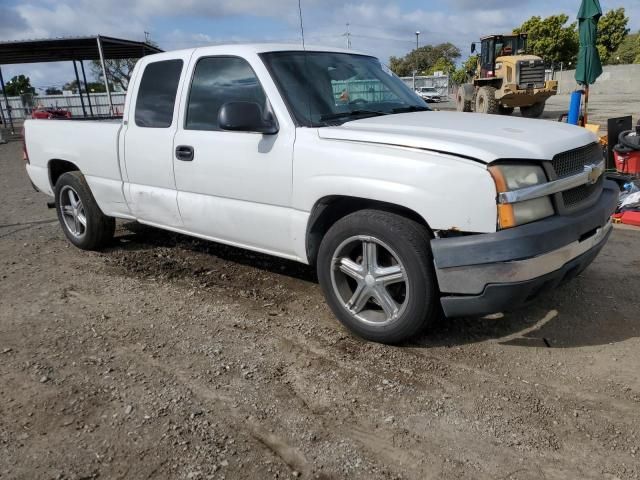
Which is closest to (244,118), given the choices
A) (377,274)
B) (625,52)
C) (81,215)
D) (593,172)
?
(377,274)

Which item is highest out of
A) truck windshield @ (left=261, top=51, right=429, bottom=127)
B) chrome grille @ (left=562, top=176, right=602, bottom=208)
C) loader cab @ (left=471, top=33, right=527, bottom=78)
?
loader cab @ (left=471, top=33, right=527, bottom=78)

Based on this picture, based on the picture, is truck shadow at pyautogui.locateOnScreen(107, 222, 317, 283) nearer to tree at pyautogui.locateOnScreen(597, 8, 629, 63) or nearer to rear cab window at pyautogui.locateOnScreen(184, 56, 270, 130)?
rear cab window at pyautogui.locateOnScreen(184, 56, 270, 130)

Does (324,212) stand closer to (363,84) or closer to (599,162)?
(363,84)

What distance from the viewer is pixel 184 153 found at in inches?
166

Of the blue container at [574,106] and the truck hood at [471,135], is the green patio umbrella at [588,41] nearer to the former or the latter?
the blue container at [574,106]

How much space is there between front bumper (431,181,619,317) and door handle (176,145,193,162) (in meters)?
2.12

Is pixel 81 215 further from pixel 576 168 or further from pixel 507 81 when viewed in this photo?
Answer: pixel 507 81

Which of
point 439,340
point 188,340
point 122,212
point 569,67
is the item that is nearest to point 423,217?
point 439,340

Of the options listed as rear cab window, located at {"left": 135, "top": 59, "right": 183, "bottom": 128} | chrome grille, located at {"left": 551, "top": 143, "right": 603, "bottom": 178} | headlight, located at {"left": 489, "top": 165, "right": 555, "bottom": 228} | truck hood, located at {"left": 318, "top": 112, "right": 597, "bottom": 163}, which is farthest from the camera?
rear cab window, located at {"left": 135, "top": 59, "right": 183, "bottom": 128}

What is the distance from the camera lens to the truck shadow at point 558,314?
3568 mm

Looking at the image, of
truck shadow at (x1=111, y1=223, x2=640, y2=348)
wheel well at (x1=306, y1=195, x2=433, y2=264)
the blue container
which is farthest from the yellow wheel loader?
wheel well at (x1=306, y1=195, x2=433, y2=264)

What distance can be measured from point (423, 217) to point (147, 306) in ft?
7.99

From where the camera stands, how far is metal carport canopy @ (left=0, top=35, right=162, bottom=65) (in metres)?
17.7

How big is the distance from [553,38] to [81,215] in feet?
190
